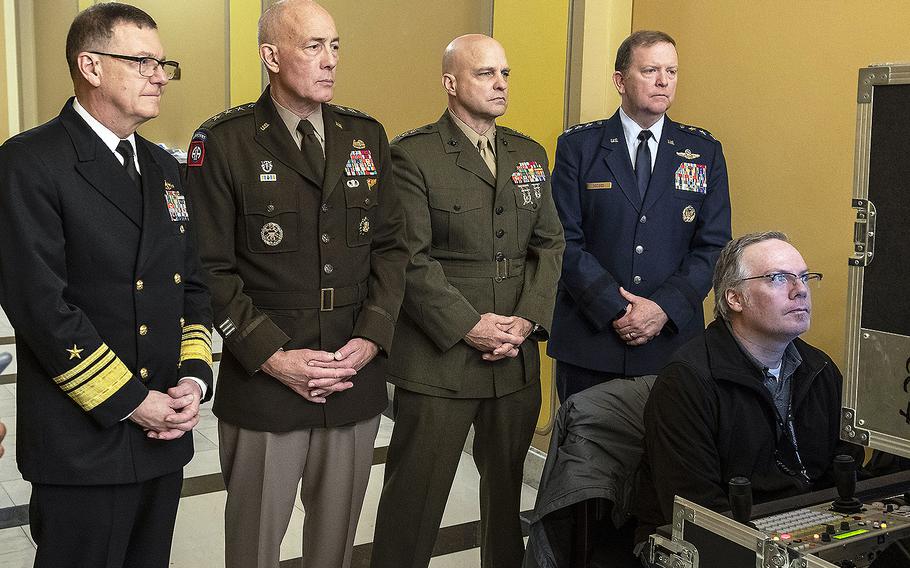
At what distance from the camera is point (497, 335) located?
2.59 metres

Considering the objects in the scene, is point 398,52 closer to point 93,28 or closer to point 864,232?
point 93,28

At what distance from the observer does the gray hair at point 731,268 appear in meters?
2.25

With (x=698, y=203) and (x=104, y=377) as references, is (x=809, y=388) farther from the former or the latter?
(x=104, y=377)

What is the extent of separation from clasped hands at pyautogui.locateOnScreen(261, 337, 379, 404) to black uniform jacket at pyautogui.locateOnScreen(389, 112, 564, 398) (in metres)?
0.31

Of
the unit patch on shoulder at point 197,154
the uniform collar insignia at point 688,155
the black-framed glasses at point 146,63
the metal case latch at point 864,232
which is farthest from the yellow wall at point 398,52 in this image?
the metal case latch at point 864,232

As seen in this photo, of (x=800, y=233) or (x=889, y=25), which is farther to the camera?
(x=800, y=233)

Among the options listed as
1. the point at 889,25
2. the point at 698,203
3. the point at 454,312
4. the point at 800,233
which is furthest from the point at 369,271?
the point at 889,25

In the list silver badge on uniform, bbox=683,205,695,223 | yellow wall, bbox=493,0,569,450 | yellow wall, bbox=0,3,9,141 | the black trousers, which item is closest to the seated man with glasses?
silver badge on uniform, bbox=683,205,695,223

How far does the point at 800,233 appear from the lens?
2986mm

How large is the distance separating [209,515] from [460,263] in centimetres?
149

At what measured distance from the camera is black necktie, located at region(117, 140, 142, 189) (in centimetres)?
195

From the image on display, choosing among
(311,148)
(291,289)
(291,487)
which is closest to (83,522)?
(291,487)

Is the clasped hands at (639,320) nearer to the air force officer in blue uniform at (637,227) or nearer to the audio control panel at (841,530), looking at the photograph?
the air force officer in blue uniform at (637,227)

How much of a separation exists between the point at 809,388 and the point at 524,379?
77 centimetres
